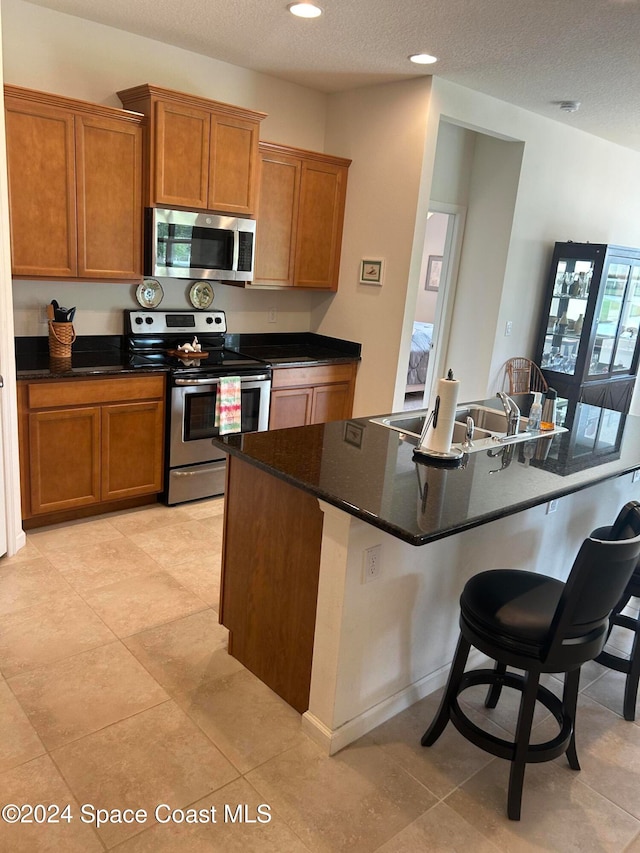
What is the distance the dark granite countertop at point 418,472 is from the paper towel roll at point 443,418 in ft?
0.32

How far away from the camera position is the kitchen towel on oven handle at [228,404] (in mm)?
4059

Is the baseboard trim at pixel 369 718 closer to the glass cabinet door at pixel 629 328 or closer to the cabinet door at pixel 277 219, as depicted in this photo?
the cabinet door at pixel 277 219

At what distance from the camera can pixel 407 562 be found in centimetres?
224

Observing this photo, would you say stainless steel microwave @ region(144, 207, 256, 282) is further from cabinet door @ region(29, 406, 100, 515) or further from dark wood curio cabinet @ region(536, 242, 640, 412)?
dark wood curio cabinet @ region(536, 242, 640, 412)

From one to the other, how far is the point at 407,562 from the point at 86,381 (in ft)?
7.17

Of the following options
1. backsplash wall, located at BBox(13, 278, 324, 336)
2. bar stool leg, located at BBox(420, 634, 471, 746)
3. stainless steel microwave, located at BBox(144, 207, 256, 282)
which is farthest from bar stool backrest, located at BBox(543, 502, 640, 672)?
backsplash wall, located at BBox(13, 278, 324, 336)

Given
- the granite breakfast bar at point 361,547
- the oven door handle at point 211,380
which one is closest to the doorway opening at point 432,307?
the oven door handle at point 211,380

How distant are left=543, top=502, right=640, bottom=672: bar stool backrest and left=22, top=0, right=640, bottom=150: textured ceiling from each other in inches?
96.7

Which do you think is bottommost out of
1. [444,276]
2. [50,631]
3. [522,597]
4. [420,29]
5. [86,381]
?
[50,631]

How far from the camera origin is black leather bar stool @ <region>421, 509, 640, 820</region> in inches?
70.6

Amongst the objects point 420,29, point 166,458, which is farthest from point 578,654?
point 420,29

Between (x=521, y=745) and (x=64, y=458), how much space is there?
8.97 feet

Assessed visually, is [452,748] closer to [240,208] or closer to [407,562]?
[407,562]

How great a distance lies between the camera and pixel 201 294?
14.9 feet
